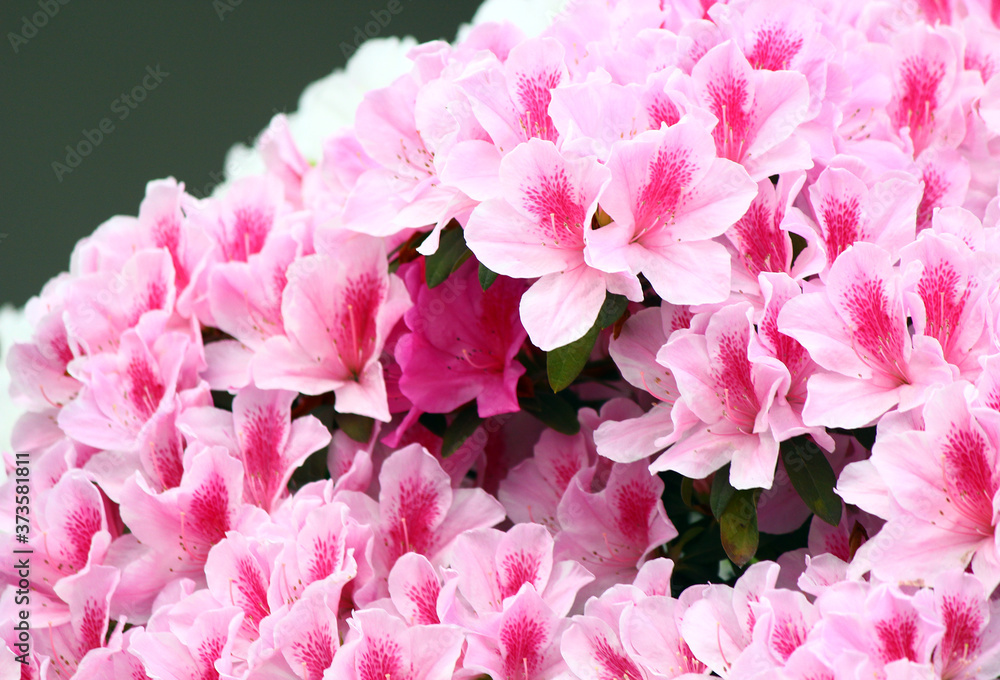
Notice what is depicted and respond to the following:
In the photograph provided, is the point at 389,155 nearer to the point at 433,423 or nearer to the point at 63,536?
the point at 433,423

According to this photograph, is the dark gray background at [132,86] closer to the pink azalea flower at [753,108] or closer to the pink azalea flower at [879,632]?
the pink azalea flower at [753,108]

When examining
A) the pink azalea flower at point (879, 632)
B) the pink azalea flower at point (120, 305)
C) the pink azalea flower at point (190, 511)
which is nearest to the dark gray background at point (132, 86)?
the pink azalea flower at point (120, 305)

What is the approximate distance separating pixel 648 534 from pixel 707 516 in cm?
8

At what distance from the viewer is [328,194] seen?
1102 mm

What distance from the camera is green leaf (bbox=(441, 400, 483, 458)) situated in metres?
0.93

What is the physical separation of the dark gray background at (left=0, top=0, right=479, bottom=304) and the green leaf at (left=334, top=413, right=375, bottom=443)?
116 cm

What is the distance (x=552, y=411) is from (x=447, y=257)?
172mm

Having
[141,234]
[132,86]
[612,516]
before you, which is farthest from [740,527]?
[132,86]

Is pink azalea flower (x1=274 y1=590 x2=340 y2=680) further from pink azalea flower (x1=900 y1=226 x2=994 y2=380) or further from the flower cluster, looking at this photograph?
pink azalea flower (x1=900 y1=226 x2=994 y2=380)

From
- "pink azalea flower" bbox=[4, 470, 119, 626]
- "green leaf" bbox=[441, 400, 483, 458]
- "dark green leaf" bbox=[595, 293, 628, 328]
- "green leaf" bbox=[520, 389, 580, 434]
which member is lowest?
"green leaf" bbox=[520, 389, 580, 434]

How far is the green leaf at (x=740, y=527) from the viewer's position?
80 cm

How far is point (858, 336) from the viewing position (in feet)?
2.56

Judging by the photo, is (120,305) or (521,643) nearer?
(521,643)

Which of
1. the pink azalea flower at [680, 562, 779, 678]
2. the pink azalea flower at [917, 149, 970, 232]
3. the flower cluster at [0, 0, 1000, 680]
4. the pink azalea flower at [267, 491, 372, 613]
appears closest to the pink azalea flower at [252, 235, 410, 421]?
the flower cluster at [0, 0, 1000, 680]
